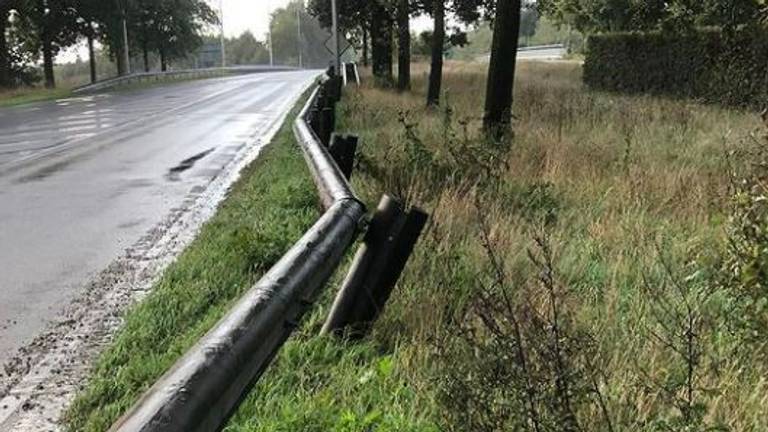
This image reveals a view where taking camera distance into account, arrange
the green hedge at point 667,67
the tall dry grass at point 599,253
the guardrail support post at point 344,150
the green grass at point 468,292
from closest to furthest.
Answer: the green grass at point 468,292
the tall dry grass at point 599,253
the guardrail support post at point 344,150
the green hedge at point 667,67

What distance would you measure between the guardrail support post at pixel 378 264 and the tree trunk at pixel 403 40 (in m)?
18.8

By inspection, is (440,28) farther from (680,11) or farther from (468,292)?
(468,292)

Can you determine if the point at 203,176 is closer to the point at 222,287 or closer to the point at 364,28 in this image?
the point at 222,287

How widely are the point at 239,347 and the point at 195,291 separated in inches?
123

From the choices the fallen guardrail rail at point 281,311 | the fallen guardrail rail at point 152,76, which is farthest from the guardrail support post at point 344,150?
the fallen guardrail rail at point 152,76

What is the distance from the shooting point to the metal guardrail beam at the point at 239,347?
5.87ft

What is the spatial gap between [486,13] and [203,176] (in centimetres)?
1702

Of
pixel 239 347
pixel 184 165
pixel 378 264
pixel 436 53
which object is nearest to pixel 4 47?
pixel 436 53

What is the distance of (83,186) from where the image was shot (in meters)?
10.6

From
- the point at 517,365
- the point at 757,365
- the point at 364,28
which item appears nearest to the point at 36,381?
the point at 517,365

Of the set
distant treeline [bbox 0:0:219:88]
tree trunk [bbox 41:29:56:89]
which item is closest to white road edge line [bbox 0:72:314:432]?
distant treeline [bbox 0:0:219:88]

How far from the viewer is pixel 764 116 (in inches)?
165

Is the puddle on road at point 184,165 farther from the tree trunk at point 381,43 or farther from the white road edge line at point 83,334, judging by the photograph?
the tree trunk at point 381,43

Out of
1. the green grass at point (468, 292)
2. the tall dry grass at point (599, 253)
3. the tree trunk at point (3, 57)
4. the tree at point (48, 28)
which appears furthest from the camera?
the tree at point (48, 28)
